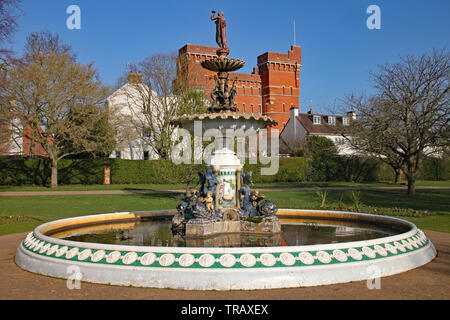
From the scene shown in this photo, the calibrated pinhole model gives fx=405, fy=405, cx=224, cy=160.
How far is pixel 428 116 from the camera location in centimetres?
2453

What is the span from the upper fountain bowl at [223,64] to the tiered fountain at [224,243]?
0.02 metres

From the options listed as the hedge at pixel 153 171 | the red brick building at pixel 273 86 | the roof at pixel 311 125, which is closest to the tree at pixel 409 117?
the hedge at pixel 153 171

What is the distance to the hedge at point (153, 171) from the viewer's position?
37094 millimetres

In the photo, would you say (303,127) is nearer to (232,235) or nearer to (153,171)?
(153,171)

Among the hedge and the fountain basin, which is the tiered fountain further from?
the hedge

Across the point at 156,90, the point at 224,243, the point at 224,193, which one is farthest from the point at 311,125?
the point at 224,243

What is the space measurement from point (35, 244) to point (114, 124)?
3234 cm

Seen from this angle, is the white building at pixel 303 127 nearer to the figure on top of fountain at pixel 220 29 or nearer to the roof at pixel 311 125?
the roof at pixel 311 125

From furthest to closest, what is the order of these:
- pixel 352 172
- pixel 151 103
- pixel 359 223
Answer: pixel 352 172 < pixel 151 103 < pixel 359 223

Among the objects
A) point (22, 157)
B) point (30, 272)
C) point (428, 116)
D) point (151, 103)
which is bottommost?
point (30, 272)

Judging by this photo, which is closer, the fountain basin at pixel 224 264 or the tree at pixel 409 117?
the fountain basin at pixel 224 264

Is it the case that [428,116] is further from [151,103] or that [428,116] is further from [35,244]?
[151,103]

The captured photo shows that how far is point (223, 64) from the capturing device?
985 cm
